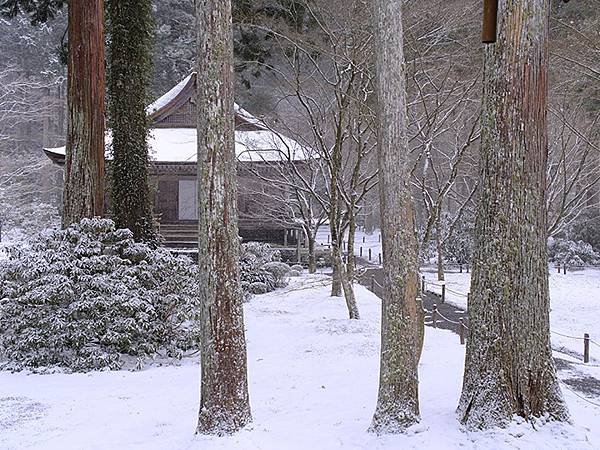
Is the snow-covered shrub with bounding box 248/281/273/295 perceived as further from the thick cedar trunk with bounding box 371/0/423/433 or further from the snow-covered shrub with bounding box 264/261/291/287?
the thick cedar trunk with bounding box 371/0/423/433

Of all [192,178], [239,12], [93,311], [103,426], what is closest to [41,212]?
[192,178]

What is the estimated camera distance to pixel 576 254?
27219 mm

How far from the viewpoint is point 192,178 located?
2442cm

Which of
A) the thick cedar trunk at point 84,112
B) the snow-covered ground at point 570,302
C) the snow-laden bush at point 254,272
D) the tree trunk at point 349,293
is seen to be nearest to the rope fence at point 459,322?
the snow-covered ground at point 570,302

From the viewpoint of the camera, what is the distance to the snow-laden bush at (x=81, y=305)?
28.0 ft

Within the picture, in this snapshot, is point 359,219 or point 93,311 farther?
point 359,219

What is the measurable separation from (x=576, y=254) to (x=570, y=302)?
10078 millimetres

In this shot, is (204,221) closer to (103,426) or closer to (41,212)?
(103,426)

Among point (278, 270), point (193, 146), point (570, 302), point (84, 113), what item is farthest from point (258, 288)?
point (570, 302)

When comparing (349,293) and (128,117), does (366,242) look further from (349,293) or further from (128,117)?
(128,117)

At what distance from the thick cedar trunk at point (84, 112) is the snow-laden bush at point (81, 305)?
876mm

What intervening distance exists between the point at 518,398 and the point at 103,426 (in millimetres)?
4121

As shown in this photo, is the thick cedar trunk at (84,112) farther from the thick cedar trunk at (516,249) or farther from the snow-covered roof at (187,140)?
the snow-covered roof at (187,140)

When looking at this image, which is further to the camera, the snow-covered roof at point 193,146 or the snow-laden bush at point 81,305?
the snow-covered roof at point 193,146
